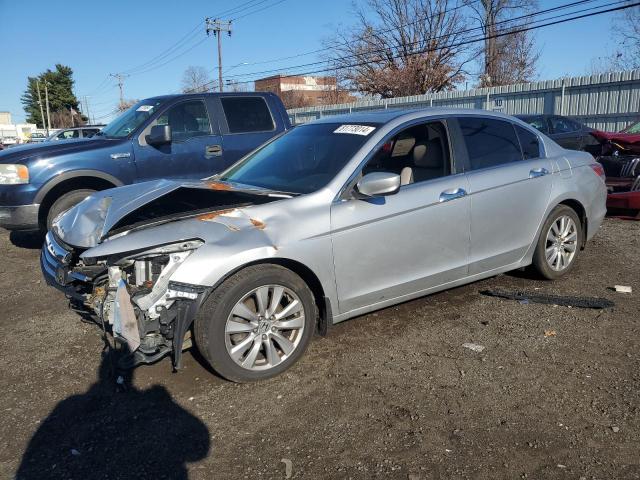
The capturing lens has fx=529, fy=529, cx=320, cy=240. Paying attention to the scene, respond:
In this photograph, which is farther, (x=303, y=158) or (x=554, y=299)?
(x=554, y=299)

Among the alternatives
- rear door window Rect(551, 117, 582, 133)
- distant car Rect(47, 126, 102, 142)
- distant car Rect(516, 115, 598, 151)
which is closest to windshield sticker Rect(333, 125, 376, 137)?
distant car Rect(516, 115, 598, 151)

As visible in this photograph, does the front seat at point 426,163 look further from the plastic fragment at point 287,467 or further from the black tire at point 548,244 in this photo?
the plastic fragment at point 287,467

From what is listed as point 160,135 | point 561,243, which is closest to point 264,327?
point 561,243

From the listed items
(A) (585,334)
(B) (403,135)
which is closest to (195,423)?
(B) (403,135)

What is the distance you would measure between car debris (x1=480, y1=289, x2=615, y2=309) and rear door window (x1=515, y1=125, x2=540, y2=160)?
125 centimetres

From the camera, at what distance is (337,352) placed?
3842mm

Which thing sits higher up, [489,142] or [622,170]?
[489,142]

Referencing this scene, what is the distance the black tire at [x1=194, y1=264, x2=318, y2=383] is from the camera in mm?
3145

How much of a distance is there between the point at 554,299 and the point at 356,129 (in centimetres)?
235

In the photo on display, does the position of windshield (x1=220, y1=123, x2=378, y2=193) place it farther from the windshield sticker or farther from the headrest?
the headrest

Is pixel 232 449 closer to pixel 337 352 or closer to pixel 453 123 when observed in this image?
pixel 337 352

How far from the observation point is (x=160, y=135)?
6.78 meters

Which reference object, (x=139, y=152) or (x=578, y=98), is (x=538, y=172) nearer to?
(x=139, y=152)

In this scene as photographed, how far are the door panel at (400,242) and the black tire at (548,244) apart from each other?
1049 millimetres
